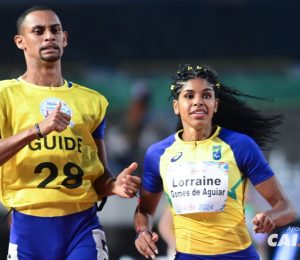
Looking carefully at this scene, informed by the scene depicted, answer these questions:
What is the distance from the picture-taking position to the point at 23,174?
Answer: 5.70m

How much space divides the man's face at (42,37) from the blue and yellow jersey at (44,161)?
0.21 m

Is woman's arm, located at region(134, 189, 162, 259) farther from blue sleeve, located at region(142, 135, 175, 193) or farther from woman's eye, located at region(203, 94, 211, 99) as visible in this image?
woman's eye, located at region(203, 94, 211, 99)

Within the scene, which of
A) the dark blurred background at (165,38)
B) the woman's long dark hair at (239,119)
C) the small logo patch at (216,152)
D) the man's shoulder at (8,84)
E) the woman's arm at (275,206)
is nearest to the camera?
the woman's arm at (275,206)

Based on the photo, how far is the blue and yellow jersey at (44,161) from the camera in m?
5.69

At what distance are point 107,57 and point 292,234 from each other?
9.98m

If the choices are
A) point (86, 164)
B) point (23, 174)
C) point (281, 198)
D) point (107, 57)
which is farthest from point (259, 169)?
point (107, 57)

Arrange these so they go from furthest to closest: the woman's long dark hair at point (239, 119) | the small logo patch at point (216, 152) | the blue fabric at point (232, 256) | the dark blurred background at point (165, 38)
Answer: the dark blurred background at point (165, 38) < the woman's long dark hair at point (239, 119) < the small logo patch at point (216, 152) < the blue fabric at point (232, 256)

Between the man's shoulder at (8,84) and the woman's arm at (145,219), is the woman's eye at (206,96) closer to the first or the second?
the woman's arm at (145,219)

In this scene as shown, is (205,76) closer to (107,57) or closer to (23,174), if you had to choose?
(23,174)

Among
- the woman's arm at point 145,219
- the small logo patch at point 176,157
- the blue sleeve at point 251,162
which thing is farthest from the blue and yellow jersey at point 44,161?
the blue sleeve at point 251,162

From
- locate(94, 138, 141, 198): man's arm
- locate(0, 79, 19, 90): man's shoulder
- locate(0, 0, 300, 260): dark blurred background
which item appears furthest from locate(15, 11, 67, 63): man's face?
locate(0, 0, 300, 260): dark blurred background

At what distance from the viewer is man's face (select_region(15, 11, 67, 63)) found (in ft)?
19.3

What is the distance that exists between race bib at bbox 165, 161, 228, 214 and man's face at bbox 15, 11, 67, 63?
3.65 feet

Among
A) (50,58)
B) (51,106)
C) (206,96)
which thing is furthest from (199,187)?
(50,58)
